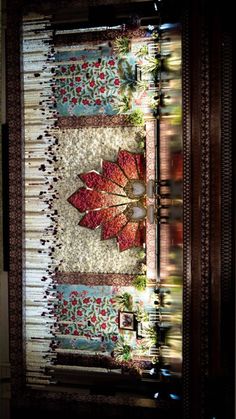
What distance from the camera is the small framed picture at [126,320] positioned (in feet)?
11.2

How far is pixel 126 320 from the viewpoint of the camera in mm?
3430

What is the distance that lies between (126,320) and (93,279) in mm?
366

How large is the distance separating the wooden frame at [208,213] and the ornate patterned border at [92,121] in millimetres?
715

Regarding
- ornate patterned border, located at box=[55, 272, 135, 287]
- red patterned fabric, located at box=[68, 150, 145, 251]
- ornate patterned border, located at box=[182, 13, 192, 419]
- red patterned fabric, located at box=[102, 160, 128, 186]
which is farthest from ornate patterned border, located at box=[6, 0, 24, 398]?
ornate patterned border, located at box=[182, 13, 192, 419]

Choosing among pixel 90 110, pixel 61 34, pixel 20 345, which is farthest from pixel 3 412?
pixel 61 34

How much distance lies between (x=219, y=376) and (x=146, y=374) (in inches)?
28.7

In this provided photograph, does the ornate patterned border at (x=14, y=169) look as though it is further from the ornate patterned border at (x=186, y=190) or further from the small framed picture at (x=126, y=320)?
the ornate patterned border at (x=186, y=190)

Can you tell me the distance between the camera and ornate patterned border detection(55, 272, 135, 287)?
11.3ft

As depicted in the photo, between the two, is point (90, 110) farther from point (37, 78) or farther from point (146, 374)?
point (146, 374)

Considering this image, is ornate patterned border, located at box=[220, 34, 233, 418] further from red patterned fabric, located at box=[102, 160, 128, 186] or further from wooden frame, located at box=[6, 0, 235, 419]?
red patterned fabric, located at box=[102, 160, 128, 186]

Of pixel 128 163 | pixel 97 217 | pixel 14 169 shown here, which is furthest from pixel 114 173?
pixel 14 169

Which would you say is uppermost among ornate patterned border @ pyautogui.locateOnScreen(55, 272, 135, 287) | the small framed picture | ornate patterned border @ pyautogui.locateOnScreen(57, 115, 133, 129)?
ornate patterned border @ pyautogui.locateOnScreen(57, 115, 133, 129)

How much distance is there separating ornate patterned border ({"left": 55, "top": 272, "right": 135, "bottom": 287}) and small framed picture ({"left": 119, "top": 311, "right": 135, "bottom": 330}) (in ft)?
0.65

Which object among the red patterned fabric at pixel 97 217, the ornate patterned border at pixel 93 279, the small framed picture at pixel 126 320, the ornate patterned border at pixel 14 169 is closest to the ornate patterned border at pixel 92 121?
the ornate patterned border at pixel 14 169
